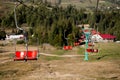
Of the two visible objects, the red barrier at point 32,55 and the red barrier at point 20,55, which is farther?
the red barrier at point 20,55

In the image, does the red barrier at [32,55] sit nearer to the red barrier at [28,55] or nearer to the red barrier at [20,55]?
the red barrier at [28,55]

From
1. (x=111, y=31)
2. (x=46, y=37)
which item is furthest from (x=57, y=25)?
(x=111, y=31)

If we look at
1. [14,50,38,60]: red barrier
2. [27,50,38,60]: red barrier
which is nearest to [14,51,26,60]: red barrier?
[14,50,38,60]: red barrier

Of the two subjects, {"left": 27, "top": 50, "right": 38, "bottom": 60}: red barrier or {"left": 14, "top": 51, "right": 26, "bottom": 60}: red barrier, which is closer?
{"left": 27, "top": 50, "right": 38, "bottom": 60}: red barrier

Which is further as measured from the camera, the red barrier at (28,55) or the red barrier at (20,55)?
the red barrier at (20,55)

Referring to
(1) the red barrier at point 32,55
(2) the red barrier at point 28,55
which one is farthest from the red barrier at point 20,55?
(1) the red barrier at point 32,55

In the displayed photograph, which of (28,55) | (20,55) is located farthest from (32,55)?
(20,55)

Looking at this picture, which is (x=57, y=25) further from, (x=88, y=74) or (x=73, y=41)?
(x=88, y=74)

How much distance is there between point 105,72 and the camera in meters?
41.1

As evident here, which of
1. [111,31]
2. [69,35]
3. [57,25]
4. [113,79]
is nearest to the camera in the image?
[113,79]

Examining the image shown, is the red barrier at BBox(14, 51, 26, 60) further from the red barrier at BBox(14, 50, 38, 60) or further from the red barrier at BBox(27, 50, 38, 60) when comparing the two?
the red barrier at BBox(27, 50, 38, 60)

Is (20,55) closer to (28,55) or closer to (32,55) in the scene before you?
(28,55)

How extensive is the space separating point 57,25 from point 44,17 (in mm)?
77523

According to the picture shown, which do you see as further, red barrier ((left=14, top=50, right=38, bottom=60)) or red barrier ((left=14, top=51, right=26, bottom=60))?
red barrier ((left=14, top=51, right=26, bottom=60))
